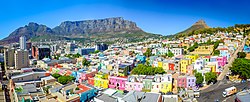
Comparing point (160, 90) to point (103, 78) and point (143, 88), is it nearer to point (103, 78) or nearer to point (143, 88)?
point (143, 88)

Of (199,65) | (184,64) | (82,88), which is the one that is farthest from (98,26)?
(82,88)

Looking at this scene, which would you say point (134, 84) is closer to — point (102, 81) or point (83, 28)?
point (102, 81)

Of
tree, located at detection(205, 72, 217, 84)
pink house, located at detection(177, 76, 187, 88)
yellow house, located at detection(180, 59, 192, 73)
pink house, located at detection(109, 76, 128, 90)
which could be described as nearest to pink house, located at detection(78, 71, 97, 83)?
pink house, located at detection(109, 76, 128, 90)

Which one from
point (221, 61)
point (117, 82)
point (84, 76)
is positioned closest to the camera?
point (117, 82)

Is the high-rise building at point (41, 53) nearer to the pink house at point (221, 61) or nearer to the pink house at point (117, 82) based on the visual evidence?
the pink house at point (117, 82)

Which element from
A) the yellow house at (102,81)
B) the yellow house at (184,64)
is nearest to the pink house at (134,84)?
the yellow house at (102,81)

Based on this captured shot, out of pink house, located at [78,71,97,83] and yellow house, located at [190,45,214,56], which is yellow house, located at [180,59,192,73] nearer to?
yellow house, located at [190,45,214,56]

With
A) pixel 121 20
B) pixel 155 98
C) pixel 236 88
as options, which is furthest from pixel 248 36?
pixel 121 20
